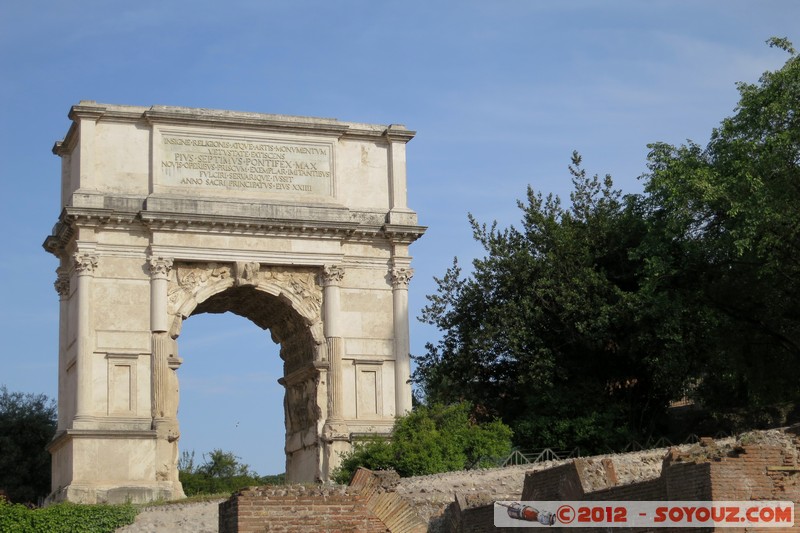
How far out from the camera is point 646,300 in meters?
38.6

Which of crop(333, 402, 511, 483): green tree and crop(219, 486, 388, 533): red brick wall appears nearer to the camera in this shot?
crop(219, 486, 388, 533): red brick wall

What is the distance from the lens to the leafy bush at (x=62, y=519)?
3130cm

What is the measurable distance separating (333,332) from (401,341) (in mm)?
2057

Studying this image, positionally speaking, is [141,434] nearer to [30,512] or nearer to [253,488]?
[30,512]

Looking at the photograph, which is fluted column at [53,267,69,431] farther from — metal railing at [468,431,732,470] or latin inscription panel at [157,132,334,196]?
metal railing at [468,431,732,470]

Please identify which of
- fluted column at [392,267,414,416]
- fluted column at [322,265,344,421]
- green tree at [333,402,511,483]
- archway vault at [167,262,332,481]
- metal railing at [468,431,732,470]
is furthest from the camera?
fluted column at [392,267,414,416]

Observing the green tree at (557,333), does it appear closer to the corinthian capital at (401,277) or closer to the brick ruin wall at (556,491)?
the corinthian capital at (401,277)

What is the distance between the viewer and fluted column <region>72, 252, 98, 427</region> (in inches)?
1491

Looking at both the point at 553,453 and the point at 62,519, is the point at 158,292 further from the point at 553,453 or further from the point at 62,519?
the point at 553,453

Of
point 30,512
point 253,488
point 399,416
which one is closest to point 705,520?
point 253,488

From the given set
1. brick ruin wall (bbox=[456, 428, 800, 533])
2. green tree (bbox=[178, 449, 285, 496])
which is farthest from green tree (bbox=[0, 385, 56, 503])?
brick ruin wall (bbox=[456, 428, 800, 533])

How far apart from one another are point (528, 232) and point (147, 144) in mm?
11592

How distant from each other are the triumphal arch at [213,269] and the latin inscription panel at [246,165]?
44mm

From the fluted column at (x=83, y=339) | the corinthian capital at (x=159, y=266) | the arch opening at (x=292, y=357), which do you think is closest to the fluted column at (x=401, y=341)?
the arch opening at (x=292, y=357)
